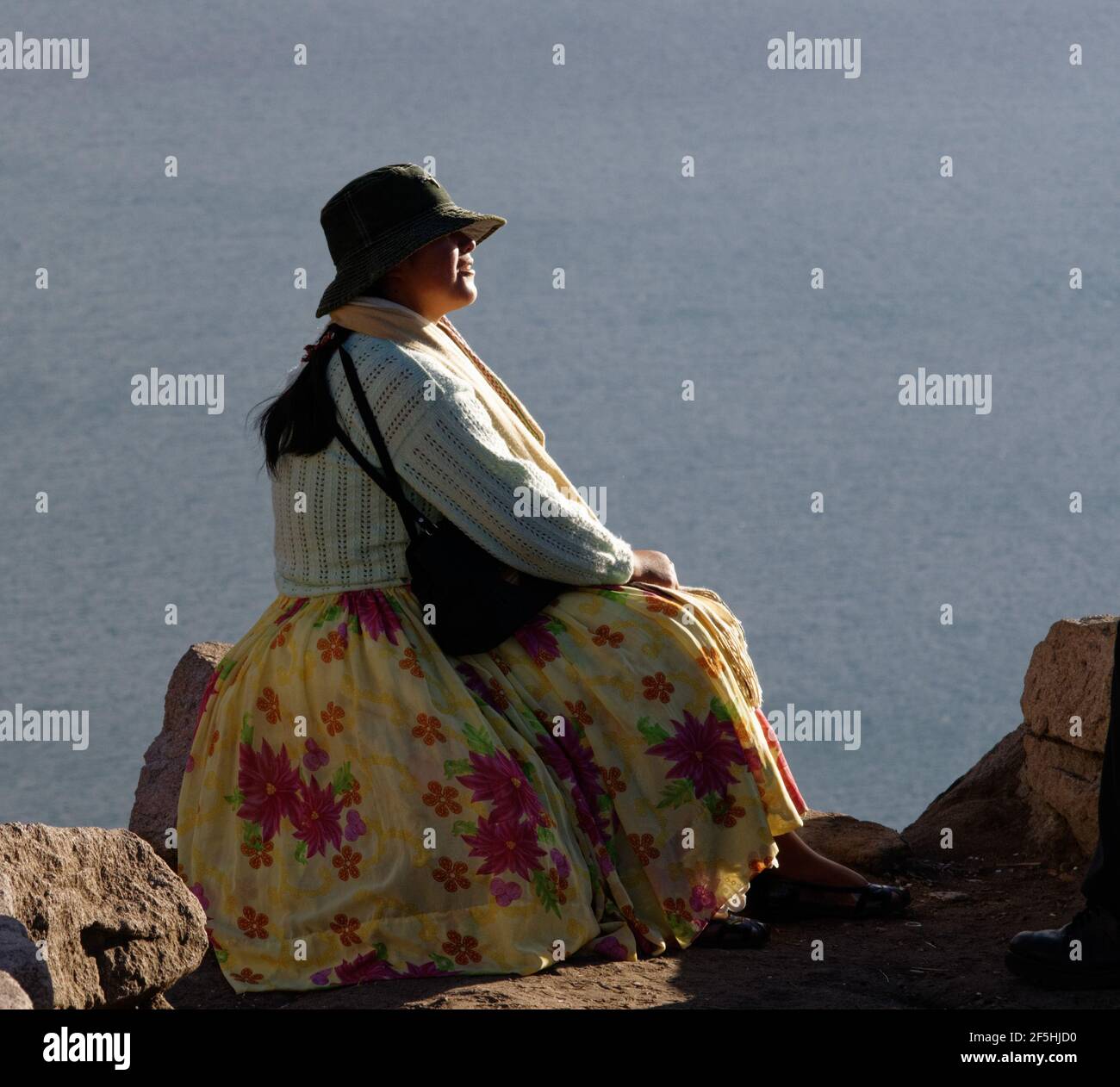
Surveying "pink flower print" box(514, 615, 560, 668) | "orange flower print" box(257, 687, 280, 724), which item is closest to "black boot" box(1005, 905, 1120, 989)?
"pink flower print" box(514, 615, 560, 668)

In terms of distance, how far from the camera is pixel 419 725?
8.13ft

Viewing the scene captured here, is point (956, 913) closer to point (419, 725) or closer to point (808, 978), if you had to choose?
point (808, 978)

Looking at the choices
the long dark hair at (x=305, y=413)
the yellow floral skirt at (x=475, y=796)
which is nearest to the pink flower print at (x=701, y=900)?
the yellow floral skirt at (x=475, y=796)

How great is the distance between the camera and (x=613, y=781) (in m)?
2.54

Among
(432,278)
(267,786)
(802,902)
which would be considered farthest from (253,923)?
(432,278)

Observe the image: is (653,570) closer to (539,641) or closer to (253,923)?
(539,641)

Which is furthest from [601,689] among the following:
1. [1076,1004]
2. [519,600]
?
[1076,1004]

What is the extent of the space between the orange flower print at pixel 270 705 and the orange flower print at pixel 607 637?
0.51m

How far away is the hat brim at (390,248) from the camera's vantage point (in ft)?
8.64

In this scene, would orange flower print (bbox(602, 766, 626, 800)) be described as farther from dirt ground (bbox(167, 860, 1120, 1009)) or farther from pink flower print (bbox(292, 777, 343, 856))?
pink flower print (bbox(292, 777, 343, 856))

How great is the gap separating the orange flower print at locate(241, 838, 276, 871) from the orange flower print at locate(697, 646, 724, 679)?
728mm

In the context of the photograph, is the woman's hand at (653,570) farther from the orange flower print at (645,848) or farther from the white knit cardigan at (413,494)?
the orange flower print at (645,848)

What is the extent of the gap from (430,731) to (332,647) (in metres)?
0.21

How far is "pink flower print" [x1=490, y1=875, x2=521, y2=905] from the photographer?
2.42m
